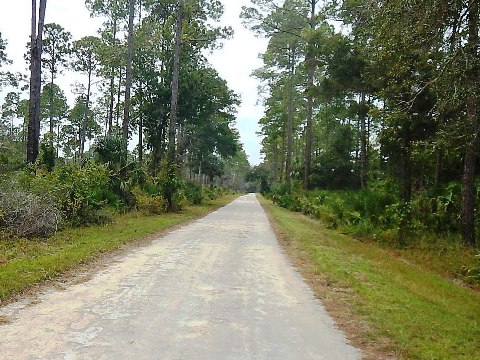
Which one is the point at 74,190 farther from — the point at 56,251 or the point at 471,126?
the point at 471,126

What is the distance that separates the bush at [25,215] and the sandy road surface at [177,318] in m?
3.81

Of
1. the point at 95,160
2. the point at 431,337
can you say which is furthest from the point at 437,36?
the point at 95,160

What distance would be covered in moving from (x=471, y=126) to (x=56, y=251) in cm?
1044

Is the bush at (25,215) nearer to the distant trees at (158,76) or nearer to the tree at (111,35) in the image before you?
the distant trees at (158,76)

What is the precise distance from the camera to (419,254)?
13.4 metres

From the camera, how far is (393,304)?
684 cm

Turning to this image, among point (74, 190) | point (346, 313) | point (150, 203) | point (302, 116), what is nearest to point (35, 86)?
point (74, 190)

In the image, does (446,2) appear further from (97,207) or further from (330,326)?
(97,207)

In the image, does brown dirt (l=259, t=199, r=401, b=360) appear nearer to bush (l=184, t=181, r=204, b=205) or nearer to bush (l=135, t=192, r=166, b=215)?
bush (l=135, t=192, r=166, b=215)

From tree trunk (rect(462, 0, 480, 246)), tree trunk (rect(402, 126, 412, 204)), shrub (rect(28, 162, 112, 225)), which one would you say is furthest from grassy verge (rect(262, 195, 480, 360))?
shrub (rect(28, 162, 112, 225))

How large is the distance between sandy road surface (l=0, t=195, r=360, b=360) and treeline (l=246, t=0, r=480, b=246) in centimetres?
514

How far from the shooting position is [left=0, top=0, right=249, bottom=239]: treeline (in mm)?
14555

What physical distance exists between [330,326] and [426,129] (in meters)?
12.1

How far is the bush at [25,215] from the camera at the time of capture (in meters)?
11.4
